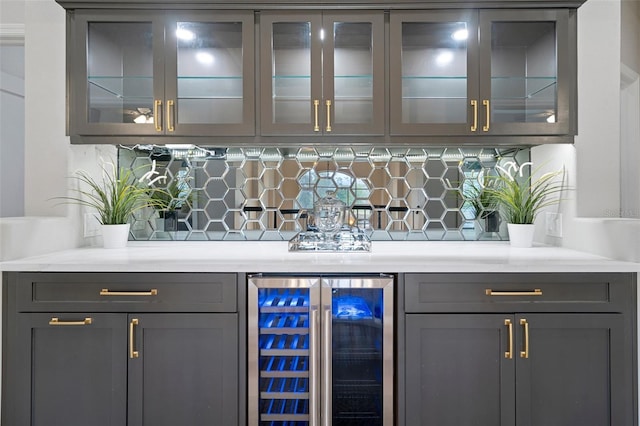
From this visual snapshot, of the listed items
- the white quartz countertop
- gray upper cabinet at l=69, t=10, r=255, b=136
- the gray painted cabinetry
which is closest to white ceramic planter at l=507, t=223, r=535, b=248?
the white quartz countertop

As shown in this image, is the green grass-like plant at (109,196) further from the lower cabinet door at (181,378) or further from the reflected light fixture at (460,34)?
the reflected light fixture at (460,34)

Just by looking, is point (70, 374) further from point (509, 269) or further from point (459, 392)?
point (509, 269)

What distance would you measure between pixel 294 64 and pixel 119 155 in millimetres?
1132

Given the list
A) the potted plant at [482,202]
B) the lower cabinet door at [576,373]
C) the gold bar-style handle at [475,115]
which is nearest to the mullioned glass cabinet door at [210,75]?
the gold bar-style handle at [475,115]

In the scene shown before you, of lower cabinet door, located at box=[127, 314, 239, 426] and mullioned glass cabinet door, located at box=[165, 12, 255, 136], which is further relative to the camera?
mullioned glass cabinet door, located at box=[165, 12, 255, 136]

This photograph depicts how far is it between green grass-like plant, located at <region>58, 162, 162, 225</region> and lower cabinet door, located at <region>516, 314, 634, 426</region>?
6.12 feet

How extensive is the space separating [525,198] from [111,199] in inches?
86.1

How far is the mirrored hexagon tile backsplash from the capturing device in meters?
2.27

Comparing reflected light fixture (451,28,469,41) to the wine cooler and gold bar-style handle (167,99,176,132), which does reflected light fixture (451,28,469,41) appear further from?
gold bar-style handle (167,99,176,132)

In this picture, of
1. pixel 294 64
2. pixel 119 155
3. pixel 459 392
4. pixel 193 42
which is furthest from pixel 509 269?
pixel 119 155

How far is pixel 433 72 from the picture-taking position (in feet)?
6.16

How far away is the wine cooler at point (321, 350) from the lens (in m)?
1.54

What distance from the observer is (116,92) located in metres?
1.89

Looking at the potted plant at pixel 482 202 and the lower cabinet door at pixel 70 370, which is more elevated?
the potted plant at pixel 482 202
